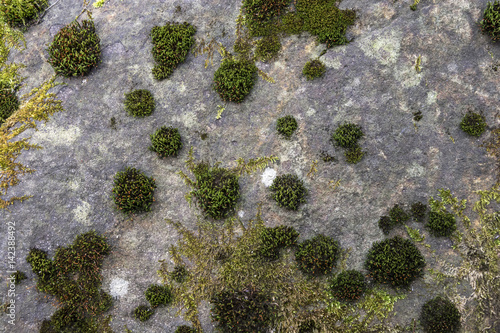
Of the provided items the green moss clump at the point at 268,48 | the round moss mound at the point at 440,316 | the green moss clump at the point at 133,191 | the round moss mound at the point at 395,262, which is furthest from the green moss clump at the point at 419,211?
the green moss clump at the point at 133,191

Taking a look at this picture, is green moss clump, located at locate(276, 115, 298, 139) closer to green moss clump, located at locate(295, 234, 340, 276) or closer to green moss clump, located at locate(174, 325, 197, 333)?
green moss clump, located at locate(295, 234, 340, 276)

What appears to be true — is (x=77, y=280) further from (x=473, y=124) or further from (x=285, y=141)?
(x=473, y=124)

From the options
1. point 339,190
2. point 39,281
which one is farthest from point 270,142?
point 39,281

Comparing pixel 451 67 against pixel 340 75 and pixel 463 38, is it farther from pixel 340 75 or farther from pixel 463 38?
pixel 340 75

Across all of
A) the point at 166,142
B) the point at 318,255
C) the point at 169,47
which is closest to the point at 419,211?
the point at 318,255

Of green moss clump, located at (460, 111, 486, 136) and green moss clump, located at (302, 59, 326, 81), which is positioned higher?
green moss clump, located at (302, 59, 326, 81)

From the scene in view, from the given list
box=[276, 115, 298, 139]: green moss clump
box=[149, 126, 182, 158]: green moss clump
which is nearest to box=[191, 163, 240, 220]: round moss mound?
box=[149, 126, 182, 158]: green moss clump
